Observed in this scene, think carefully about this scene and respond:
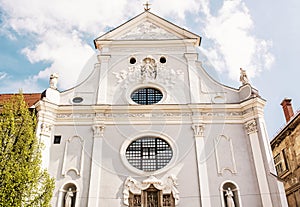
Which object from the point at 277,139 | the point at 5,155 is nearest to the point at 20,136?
the point at 5,155

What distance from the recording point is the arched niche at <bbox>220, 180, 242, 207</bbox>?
41.3 feet

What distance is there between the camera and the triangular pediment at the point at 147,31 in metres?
17.7

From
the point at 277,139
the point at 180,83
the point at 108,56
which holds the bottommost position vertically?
the point at 277,139

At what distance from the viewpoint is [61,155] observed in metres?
13.8

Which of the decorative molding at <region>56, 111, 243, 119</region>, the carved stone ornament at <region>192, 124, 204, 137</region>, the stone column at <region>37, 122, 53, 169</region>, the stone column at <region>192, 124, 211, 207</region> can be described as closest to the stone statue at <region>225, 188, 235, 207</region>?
the stone column at <region>192, 124, 211, 207</region>

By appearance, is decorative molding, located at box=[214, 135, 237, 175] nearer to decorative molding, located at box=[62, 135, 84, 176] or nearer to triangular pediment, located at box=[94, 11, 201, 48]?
decorative molding, located at box=[62, 135, 84, 176]

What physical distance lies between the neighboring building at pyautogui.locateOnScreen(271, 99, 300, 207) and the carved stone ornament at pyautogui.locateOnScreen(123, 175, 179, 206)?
911 cm

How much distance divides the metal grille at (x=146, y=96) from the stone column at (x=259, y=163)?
4.62m

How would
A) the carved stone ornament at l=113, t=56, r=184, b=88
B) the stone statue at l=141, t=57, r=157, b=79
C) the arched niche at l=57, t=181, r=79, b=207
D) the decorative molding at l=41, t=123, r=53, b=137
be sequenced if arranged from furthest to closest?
the stone statue at l=141, t=57, r=157, b=79 < the carved stone ornament at l=113, t=56, r=184, b=88 < the decorative molding at l=41, t=123, r=53, b=137 < the arched niche at l=57, t=181, r=79, b=207

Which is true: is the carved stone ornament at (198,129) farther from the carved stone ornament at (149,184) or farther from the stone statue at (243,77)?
the stone statue at (243,77)

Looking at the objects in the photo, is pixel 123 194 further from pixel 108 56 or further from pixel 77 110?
pixel 108 56

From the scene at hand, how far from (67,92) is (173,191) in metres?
7.40

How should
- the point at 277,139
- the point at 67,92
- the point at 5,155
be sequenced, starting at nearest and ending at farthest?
the point at 5,155, the point at 67,92, the point at 277,139

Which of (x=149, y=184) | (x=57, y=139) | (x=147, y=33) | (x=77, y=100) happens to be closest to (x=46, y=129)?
(x=57, y=139)
